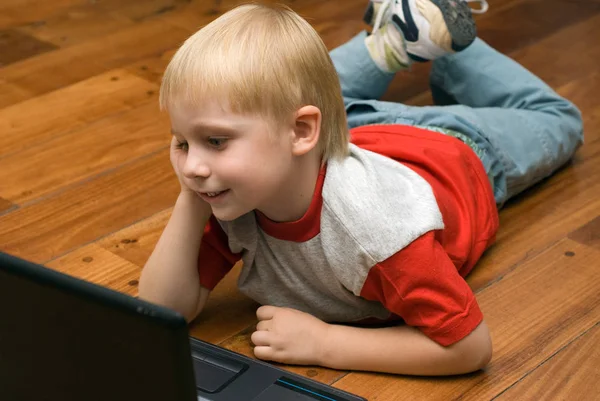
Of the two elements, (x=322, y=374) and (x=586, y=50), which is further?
(x=586, y=50)

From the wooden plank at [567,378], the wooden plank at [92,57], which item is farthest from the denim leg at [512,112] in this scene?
the wooden plank at [92,57]

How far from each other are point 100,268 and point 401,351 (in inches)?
17.2

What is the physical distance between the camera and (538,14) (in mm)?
2080

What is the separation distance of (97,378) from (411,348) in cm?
42

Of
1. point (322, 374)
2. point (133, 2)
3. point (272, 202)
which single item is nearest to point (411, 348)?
point (322, 374)

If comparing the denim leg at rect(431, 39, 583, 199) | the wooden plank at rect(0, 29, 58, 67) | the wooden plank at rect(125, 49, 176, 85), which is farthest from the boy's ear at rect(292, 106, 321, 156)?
the wooden plank at rect(0, 29, 58, 67)

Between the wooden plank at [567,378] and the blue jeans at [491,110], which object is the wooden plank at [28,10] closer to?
the blue jeans at [491,110]

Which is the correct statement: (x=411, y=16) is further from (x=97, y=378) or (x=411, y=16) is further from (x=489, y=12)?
(x=97, y=378)

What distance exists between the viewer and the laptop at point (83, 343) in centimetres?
64

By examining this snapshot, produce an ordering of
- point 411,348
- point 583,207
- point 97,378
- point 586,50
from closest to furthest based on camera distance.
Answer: point 97,378 < point 411,348 < point 583,207 < point 586,50

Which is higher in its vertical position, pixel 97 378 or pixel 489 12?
pixel 97 378

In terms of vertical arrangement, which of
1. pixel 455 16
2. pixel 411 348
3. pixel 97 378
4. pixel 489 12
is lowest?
pixel 489 12

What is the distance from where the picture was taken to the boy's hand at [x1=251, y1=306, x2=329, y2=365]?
105cm

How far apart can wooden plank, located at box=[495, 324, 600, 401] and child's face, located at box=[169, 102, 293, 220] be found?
13.4 inches
